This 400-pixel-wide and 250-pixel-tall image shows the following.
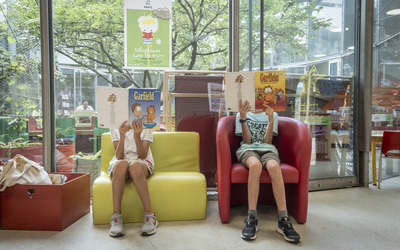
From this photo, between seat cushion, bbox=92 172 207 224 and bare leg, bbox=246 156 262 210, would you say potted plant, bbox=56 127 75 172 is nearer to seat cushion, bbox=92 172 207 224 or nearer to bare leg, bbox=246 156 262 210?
seat cushion, bbox=92 172 207 224

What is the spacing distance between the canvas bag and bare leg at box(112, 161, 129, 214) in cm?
64

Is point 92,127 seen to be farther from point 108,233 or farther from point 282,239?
point 282,239

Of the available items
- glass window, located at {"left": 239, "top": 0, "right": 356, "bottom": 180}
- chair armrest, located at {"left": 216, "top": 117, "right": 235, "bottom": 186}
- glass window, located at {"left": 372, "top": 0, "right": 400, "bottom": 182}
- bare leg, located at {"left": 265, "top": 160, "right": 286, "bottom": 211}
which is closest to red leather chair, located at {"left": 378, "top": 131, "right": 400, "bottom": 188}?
glass window, located at {"left": 372, "top": 0, "right": 400, "bottom": 182}

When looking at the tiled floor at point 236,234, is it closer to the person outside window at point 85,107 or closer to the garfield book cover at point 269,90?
the garfield book cover at point 269,90

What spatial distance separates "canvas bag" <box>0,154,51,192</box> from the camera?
2.07 meters

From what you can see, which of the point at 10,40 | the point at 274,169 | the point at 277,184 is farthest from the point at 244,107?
the point at 10,40

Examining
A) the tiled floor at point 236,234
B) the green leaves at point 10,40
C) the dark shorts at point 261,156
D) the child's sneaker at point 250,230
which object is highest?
the green leaves at point 10,40

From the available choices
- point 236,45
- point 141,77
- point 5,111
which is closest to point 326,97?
point 236,45

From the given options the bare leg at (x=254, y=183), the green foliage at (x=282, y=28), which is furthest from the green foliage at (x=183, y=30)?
the bare leg at (x=254, y=183)

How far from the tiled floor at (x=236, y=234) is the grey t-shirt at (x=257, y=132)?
59 cm

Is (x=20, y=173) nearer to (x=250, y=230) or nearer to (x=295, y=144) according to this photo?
(x=250, y=230)

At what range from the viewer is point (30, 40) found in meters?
2.68

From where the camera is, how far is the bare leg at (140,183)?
2059 mm

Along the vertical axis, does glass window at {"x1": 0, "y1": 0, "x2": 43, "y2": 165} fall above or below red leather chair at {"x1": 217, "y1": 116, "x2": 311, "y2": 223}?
above
